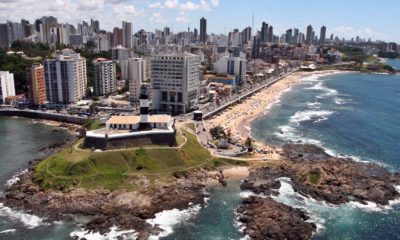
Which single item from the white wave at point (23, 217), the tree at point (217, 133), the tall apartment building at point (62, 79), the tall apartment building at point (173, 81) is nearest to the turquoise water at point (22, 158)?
the white wave at point (23, 217)

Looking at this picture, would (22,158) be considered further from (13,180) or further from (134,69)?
(134,69)

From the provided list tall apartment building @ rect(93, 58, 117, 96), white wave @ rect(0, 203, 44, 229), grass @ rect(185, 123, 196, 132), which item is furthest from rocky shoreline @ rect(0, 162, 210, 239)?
tall apartment building @ rect(93, 58, 117, 96)

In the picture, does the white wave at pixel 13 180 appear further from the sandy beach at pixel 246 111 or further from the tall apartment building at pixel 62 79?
the tall apartment building at pixel 62 79

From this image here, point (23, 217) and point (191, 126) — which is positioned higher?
point (191, 126)

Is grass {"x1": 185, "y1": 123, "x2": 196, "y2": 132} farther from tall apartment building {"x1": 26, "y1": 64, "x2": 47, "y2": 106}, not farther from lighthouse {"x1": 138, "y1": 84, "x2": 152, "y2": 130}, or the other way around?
tall apartment building {"x1": 26, "y1": 64, "x2": 47, "y2": 106}

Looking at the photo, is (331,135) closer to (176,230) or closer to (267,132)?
(267,132)

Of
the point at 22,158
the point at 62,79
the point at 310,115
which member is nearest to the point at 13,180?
the point at 22,158

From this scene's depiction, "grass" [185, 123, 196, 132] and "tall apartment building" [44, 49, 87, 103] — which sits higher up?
"tall apartment building" [44, 49, 87, 103]

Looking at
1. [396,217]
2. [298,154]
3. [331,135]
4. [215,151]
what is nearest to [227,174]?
[215,151]
